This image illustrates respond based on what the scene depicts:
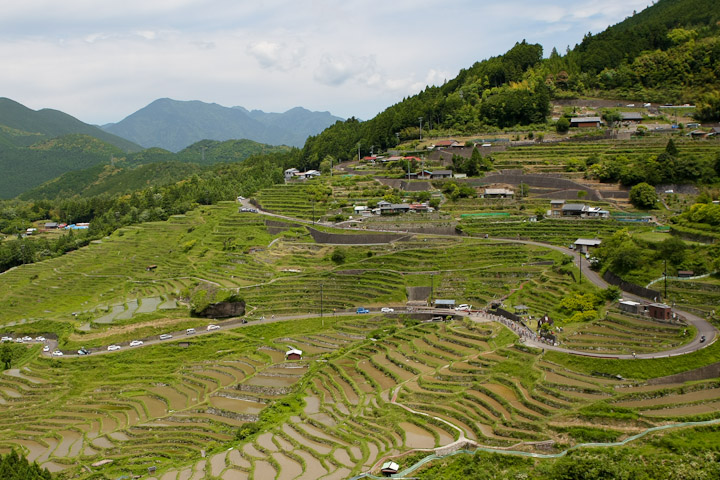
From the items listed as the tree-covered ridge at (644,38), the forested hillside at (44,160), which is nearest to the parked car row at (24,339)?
the tree-covered ridge at (644,38)

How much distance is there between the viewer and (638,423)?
819 inches

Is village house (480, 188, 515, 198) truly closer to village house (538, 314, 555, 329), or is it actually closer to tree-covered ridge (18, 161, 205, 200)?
village house (538, 314, 555, 329)

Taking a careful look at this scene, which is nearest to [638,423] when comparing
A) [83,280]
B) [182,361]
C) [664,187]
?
[182,361]

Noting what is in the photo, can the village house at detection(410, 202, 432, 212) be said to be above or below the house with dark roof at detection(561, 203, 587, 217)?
above

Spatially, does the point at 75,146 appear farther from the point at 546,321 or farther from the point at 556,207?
the point at 546,321

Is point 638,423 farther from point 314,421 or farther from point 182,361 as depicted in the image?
point 182,361

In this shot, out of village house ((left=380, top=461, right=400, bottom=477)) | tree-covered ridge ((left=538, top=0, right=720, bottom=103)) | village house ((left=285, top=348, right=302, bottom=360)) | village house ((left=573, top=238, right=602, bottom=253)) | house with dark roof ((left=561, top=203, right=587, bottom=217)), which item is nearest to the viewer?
village house ((left=380, top=461, right=400, bottom=477))

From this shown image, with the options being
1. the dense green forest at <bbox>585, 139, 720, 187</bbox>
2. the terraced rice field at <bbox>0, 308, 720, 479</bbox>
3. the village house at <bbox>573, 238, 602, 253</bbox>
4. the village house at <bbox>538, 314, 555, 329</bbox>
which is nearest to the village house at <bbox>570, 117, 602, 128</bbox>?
the dense green forest at <bbox>585, 139, 720, 187</bbox>

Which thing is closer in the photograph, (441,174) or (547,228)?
(547,228)

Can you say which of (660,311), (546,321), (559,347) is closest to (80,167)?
(546,321)

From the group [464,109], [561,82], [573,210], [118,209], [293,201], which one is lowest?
[573,210]

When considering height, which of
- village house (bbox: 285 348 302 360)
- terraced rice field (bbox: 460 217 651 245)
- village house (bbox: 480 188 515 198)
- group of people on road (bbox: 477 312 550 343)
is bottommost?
village house (bbox: 285 348 302 360)

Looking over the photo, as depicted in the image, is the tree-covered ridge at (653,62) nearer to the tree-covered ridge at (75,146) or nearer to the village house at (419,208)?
the village house at (419,208)

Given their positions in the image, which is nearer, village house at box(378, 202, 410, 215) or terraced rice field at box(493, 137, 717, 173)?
village house at box(378, 202, 410, 215)
